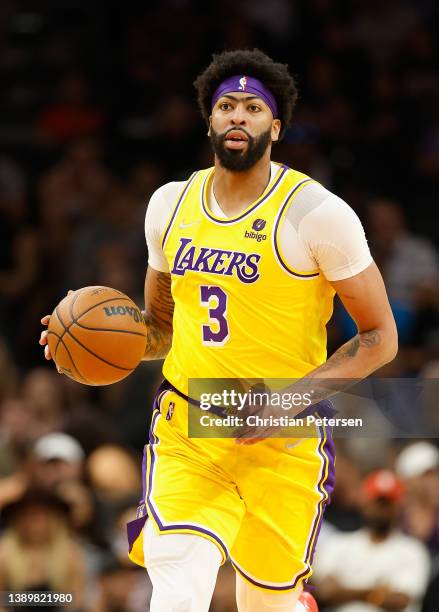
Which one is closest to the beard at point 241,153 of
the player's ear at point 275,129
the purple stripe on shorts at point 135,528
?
the player's ear at point 275,129

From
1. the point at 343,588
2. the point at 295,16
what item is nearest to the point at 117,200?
the point at 295,16

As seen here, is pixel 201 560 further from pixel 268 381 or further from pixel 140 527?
pixel 268 381

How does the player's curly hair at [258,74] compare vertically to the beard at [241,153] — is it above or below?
above

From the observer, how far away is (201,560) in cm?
548

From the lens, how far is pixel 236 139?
5723mm

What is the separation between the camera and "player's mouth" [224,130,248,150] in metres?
5.72

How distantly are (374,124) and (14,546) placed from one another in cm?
581

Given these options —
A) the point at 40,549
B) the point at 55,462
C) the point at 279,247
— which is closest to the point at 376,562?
the point at 40,549

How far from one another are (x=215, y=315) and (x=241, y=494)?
0.79 m

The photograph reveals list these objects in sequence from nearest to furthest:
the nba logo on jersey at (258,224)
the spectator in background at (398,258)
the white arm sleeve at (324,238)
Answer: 1. the white arm sleeve at (324,238)
2. the nba logo on jersey at (258,224)
3. the spectator in background at (398,258)

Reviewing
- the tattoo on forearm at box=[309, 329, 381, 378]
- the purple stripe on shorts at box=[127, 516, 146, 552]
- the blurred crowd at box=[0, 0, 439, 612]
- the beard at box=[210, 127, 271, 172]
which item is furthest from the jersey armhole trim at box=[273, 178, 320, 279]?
the blurred crowd at box=[0, 0, 439, 612]

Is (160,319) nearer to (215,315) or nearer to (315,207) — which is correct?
(215,315)

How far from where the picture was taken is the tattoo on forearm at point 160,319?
626 cm

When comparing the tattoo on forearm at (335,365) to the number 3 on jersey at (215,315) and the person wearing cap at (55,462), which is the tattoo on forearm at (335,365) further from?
the person wearing cap at (55,462)
